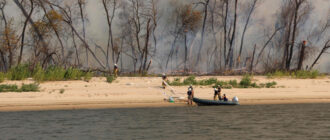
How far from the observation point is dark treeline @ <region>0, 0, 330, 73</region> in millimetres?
28141

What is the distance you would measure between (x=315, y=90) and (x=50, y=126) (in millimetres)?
14118

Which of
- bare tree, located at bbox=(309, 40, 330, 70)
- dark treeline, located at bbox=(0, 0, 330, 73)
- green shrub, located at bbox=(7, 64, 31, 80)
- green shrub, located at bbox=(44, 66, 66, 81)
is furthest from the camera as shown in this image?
bare tree, located at bbox=(309, 40, 330, 70)

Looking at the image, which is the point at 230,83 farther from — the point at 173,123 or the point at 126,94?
the point at 173,123

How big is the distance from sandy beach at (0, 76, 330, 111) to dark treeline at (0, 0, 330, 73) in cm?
395

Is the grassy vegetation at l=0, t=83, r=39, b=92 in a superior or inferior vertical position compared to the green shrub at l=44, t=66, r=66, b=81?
inferior

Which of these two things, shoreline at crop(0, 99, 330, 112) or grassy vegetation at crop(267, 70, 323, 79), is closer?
shoreline at crop(0, 99, 330, 112)

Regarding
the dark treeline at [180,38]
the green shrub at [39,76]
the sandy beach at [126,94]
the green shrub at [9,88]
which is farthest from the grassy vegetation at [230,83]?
the green shrub at [9,88]

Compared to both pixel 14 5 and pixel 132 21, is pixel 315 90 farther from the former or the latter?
pixel 14 5

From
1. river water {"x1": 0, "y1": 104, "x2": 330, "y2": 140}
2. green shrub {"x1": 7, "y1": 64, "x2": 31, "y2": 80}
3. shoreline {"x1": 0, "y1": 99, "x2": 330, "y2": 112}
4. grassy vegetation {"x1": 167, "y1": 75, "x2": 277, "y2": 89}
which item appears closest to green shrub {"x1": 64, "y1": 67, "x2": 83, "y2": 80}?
green shrub {"x1": 7, "y1": 64, "x2": 31, "y2": 80}

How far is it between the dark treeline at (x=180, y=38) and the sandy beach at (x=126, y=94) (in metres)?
3.95

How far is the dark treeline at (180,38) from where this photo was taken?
2814cm

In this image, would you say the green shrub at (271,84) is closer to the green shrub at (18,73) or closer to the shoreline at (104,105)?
the shoreline at (104,105)

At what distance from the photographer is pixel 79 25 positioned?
92.8 feet

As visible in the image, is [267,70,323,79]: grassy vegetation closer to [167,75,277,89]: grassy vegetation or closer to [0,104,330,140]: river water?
[167,75,277,89]: grassy vegetation
